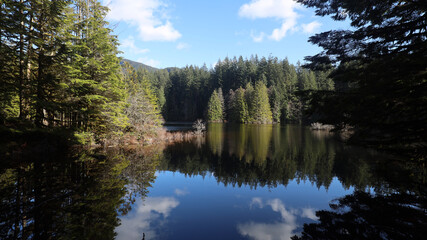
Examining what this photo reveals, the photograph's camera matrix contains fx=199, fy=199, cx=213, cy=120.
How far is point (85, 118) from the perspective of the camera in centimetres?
1630

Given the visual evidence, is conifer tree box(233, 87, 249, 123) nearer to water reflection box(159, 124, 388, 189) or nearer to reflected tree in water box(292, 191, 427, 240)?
water reflection box(159, 124, 388, 189)

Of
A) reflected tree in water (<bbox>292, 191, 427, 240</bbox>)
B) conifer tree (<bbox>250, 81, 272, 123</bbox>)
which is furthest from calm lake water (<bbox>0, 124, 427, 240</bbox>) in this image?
conifer tree (<bbox>250, 81, 272, 123</bbox>)

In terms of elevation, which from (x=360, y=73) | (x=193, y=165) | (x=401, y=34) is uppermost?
(x=401, y=34)

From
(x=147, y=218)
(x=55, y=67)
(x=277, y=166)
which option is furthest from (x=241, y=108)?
(x=147, y=218)

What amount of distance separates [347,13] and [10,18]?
17065mm

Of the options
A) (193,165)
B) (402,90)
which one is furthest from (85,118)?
(402,90)

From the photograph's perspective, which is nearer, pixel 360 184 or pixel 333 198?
pixel 333 198

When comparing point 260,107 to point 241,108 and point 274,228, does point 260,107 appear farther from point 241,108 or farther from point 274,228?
point 274,228

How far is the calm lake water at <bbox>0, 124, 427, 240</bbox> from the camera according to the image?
5.40 metres

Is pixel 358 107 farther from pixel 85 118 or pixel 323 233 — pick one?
pixel 85 118

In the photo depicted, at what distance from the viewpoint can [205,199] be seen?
27.7ft

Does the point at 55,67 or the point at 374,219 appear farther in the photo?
the point at 55,67

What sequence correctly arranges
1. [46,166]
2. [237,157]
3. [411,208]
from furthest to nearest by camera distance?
[237,157]
[46,166]
[411,208]

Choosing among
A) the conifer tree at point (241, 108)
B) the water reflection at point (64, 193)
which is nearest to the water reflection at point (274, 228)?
the water reflection at point (64, 193)
